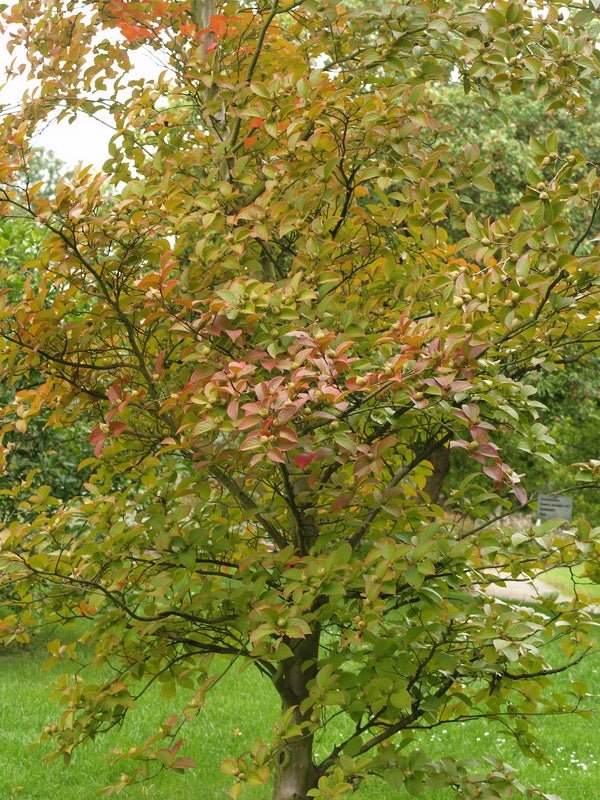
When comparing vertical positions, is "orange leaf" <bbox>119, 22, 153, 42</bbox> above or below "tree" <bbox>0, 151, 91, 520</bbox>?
above

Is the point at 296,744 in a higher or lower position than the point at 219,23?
lower

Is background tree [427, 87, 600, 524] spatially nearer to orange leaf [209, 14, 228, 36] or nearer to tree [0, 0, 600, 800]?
tree [0, 0, 600, 800]

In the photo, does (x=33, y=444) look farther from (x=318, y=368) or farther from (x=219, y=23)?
(x=318, y=368)

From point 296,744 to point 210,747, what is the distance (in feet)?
8.75

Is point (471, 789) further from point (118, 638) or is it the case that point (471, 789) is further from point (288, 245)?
point (288, 245)

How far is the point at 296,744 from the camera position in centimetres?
353

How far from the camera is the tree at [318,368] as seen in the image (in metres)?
2.65

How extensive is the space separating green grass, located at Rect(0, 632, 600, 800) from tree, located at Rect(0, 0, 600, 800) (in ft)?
5.48

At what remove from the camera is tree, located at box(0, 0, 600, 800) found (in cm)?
265

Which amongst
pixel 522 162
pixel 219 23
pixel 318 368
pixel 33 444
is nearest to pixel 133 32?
pixel 219 23

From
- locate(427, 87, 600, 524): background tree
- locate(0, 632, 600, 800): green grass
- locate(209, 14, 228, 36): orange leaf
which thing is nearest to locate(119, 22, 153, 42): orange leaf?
locate(209, 14, 228, 36): orange leaf

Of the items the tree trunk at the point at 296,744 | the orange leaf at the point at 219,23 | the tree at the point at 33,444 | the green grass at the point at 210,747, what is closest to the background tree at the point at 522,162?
the tree at the point at 33,444

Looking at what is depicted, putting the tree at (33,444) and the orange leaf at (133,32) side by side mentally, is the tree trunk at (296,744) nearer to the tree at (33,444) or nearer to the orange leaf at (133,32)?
the orange leaf at (133,32)

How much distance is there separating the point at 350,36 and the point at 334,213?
2.22ft
